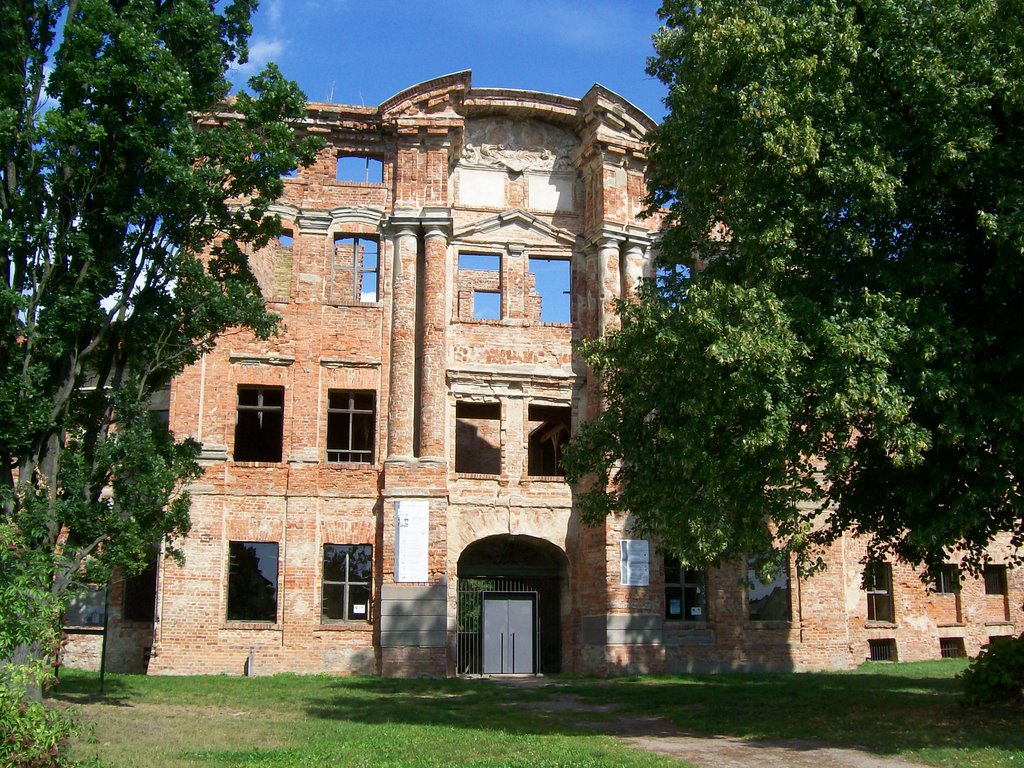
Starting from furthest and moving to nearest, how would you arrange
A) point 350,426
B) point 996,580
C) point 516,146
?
point 996,580
point 516,146
point 350,426

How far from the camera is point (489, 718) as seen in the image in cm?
1523

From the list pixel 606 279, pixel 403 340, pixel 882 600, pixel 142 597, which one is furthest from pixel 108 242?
pixel 882 600

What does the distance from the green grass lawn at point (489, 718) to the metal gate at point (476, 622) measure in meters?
2.42

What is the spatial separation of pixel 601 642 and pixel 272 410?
9.11 metres

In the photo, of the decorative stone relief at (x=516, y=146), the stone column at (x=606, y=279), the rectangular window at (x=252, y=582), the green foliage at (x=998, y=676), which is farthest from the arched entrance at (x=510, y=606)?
the green foliage at (x=998, y=676)

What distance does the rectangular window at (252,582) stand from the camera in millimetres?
22859

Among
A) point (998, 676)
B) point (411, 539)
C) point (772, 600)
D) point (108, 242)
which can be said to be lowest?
point (998, 676)

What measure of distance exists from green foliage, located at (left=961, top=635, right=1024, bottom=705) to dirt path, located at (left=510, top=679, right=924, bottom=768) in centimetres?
368

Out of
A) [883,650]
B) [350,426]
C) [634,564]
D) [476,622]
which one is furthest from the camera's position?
[883,650]

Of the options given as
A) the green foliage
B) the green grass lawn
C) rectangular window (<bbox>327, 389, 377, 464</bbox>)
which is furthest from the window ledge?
the green foliage

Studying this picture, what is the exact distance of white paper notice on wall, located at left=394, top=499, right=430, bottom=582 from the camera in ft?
74.7

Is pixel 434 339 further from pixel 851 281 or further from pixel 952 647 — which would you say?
pixel 952 647

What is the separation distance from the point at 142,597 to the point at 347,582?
5.00 m

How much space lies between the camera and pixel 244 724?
14172mm
